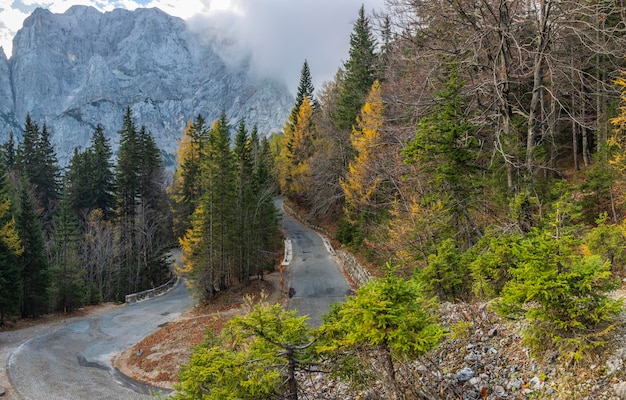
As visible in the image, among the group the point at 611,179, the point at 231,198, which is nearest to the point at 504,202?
the point at 611,179

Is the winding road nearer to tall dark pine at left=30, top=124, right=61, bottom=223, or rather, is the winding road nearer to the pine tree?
the pine tree

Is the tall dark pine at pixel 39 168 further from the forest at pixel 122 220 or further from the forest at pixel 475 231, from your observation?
the forest at pixel 475 231

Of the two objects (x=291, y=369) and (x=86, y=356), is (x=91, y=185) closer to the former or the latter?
(x=86, y=356)

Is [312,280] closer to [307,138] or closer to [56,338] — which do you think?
[56,338]

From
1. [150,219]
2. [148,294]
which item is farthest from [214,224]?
[150,219]

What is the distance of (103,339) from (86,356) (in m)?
3.11

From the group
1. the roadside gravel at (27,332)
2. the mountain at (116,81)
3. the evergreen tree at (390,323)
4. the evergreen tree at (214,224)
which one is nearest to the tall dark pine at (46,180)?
the roadside gravel at (27,332)

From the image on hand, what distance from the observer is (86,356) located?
18.2 metres

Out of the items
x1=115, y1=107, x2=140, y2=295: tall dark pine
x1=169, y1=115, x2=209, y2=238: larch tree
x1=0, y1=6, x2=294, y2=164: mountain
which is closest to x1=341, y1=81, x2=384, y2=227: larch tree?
x1=169, y1=115, x2=209, y2=238: larch tree

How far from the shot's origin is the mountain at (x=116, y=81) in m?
157

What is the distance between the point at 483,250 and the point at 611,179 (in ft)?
22.2

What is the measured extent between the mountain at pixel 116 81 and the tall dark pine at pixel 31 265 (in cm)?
14730

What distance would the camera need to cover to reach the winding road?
13711 millimetres

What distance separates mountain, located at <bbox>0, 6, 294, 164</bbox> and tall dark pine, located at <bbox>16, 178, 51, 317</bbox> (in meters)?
147
